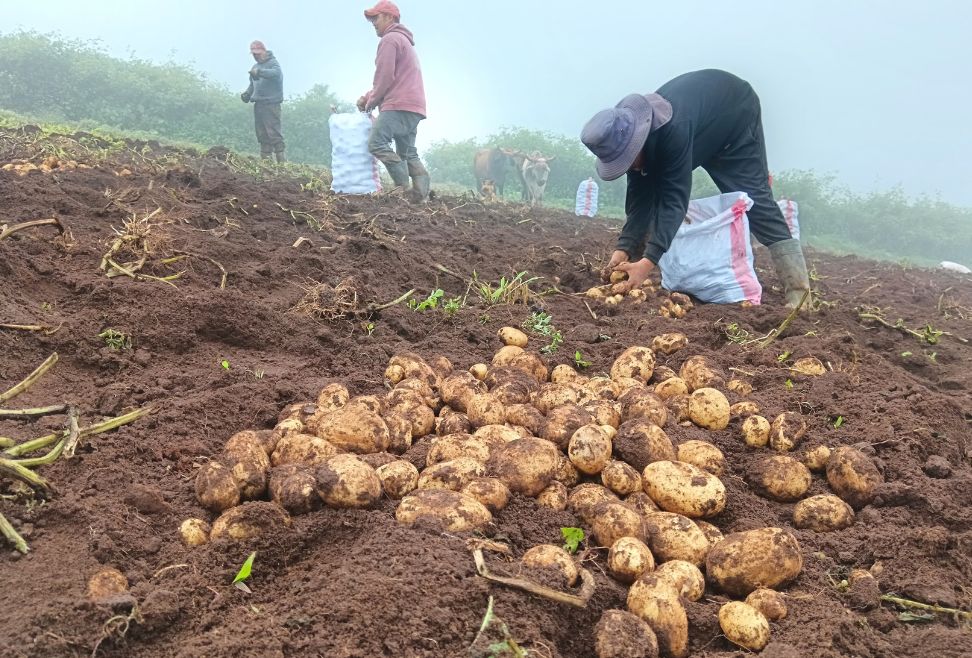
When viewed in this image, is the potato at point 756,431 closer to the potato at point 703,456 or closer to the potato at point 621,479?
the potato at point 703,456

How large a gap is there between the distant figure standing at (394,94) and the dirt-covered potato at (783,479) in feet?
24.0

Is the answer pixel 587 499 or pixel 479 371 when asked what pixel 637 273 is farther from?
pixel 587 499

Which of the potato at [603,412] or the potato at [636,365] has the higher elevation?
the potato at [636,365]

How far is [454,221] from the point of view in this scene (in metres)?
7.50

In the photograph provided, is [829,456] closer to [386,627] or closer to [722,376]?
[722,376]

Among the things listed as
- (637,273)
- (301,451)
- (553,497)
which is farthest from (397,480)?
(637,273)

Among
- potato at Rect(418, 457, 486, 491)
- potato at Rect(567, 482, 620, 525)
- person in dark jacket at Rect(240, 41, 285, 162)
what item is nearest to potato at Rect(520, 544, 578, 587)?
potato at Rect(567, 482, 620, 525)

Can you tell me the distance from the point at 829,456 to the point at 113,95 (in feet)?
64.1

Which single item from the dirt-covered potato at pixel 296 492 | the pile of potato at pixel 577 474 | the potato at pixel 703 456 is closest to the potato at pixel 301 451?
the pile of potato at pixel 577 474

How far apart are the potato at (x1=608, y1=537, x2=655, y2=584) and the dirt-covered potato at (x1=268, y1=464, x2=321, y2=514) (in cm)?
96

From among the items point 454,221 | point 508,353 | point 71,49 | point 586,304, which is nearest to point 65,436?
point 508,353

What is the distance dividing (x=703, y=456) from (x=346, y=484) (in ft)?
4.44

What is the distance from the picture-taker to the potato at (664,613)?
165 centimetres

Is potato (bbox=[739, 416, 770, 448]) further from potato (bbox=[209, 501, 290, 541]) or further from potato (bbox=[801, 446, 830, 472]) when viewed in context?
potato (bbox=[209, 501, 290, 541])
